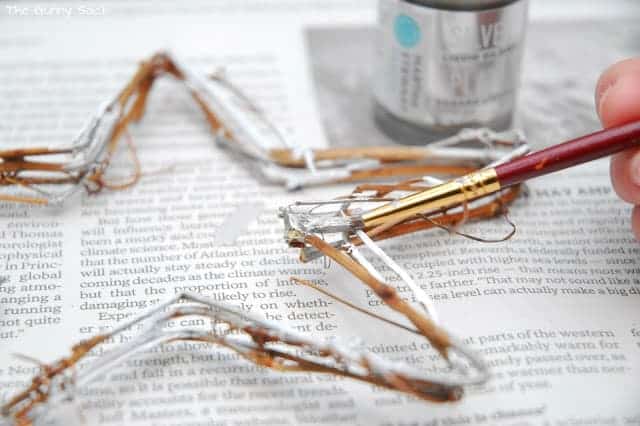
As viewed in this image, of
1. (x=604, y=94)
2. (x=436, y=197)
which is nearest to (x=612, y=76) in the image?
(x=604, y=94)

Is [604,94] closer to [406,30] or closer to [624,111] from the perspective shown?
[624,111]

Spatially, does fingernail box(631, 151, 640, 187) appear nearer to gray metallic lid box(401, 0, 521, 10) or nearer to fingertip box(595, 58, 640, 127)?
fingertip box(595, 58, 640, 127)

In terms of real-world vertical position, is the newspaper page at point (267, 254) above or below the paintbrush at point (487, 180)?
below

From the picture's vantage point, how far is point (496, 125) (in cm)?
53

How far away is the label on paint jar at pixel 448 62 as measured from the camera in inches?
18.5

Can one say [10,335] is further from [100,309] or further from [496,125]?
[496,125]

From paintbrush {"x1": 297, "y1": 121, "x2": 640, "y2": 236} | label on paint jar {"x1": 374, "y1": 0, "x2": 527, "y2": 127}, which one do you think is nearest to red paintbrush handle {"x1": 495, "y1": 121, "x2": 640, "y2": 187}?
paintbrush {"x1": 297, "y1": 121, "x2": 640, "y2": 236}

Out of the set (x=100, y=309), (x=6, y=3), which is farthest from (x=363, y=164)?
(x=6, y=3)

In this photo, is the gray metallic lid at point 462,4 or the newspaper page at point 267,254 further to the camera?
the gray metallic lid at point 462,4

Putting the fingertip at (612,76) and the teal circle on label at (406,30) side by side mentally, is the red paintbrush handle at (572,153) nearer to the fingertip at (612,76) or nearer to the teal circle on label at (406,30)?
the fingertip at (612,76)

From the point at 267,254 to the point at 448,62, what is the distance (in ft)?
0.58

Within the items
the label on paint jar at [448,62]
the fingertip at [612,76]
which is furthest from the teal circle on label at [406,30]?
the fingertip at [612,76]

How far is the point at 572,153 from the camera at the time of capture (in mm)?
396

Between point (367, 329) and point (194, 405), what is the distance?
97 mm
